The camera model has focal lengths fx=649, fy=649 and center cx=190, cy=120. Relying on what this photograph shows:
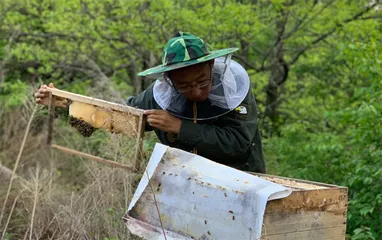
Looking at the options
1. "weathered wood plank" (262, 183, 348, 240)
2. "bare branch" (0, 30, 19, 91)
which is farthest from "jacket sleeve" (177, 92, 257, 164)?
"bare branch" (0, 30, 19, 91)

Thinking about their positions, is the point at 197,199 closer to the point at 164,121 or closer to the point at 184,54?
the point at 164,121

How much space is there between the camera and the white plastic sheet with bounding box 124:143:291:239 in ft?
9.91

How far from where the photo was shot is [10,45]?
11383 mm

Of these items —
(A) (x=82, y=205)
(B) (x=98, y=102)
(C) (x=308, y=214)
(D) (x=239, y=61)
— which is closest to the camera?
(C) (x=308, y=214)

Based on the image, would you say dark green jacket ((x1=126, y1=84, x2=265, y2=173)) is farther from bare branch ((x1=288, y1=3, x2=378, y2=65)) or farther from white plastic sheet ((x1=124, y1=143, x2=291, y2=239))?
bare branch ((x1=288, y1=3, x2=378, y2=65))

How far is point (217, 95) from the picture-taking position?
371 centimetres

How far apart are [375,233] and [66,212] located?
267 centimetres

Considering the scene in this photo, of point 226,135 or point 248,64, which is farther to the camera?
point 248,64

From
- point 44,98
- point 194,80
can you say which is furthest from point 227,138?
point 44,98

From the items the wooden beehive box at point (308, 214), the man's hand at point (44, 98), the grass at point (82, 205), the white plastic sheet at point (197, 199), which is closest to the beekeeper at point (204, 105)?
the white plastic sheet at point (197, 199)

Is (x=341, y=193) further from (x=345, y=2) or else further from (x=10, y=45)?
(x=10, y=45)

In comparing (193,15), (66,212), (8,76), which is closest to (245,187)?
(66,212)

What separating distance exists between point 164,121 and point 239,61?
683 centimetres

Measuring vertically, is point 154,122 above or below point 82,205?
above
